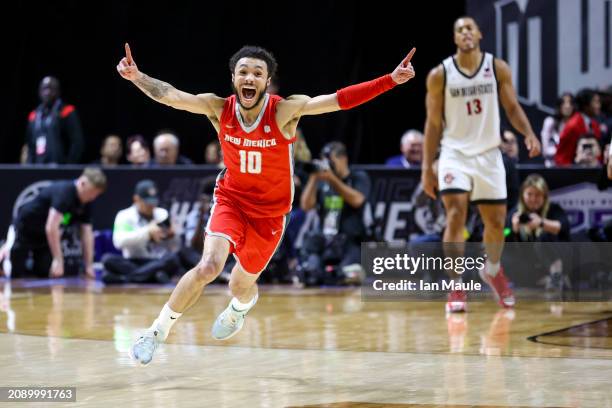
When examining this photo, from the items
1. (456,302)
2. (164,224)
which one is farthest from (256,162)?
(164,224)

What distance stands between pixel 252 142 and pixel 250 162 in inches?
4.5

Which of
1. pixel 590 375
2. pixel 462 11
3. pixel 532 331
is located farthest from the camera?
pixel 462 11

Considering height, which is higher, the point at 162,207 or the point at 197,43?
the point at 197,43

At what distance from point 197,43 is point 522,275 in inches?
243

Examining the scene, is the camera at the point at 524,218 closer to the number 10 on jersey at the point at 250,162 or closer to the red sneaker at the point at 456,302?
the red sneaker at the point at 456,302

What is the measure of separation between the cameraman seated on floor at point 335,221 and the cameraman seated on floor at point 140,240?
143 centimetres

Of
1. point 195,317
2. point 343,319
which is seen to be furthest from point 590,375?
point 195,317

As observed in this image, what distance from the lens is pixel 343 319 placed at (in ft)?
26.9

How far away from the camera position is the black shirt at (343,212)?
10.9m

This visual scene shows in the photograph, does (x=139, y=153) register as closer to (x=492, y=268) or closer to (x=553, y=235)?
(x=553, y=235)

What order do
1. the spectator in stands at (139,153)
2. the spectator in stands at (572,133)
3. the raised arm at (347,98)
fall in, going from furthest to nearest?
the spectator in stands at (139,153)
the spectator in stands at (572,133)
the raised arm at (347,98)

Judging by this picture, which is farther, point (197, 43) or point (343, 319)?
point (197, 43)

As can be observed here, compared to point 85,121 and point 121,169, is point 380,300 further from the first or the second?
point 85,121

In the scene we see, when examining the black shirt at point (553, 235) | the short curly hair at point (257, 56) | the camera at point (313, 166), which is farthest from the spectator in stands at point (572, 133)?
the short curly hair at point (257, 56)
